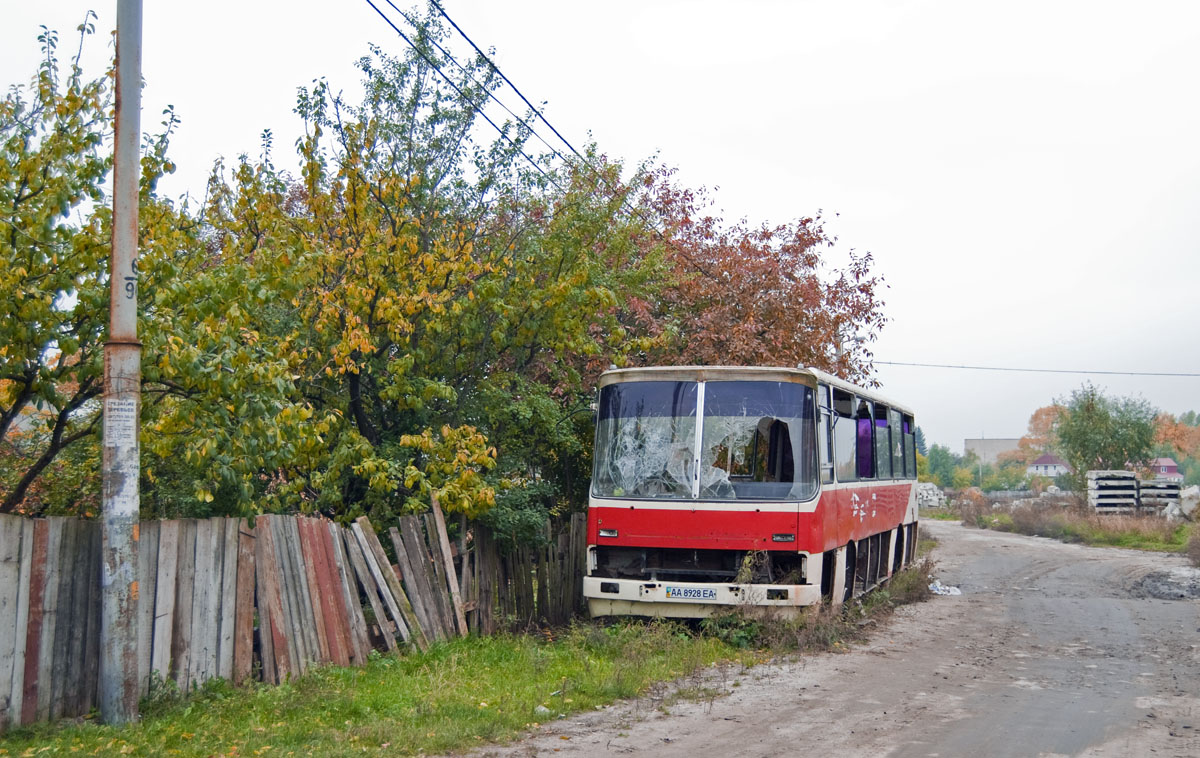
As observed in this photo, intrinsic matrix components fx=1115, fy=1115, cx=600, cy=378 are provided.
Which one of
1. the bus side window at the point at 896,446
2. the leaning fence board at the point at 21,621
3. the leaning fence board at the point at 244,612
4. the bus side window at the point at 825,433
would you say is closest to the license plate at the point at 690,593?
the bus side window at the point at 825,433

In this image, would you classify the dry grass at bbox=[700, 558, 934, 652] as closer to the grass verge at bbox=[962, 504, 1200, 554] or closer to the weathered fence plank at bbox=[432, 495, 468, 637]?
the weathered fence plank at bbox=[432, 495, 468, 637]

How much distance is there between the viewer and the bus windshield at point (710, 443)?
483 inches

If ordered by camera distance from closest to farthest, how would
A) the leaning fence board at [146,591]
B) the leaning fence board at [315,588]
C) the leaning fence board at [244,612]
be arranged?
the leaning fence board at [146,591]
the leaning fence board at [244,612]
the leaning fence board at [315,588]

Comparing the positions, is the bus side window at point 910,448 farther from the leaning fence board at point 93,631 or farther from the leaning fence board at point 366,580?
the leaning fence board at point 93,631

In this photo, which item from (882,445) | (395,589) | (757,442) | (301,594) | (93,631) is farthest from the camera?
(882,445)

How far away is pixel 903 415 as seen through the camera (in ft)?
67.7

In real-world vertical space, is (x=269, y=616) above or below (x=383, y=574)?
below

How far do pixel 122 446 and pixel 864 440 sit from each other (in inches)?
424

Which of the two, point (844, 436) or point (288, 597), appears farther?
point (844, 436)

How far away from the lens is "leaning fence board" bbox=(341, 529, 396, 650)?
10.3 meters

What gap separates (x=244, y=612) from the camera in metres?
8.84

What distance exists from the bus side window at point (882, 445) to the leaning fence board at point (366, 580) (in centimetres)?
879

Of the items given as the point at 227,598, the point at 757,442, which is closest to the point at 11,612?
the point at 227,598

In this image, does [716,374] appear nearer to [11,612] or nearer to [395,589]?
[395,589]
